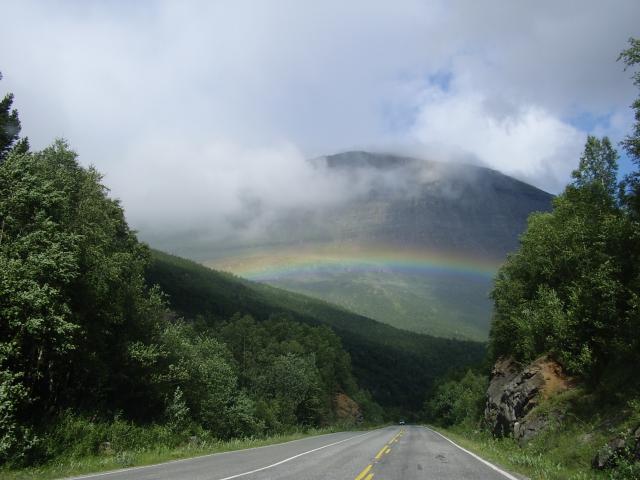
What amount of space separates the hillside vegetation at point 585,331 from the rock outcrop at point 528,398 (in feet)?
0.37

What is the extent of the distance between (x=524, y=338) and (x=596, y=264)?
30.4 ft

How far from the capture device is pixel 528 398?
26.2 m

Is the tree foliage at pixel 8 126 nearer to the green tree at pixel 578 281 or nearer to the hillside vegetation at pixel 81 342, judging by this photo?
the hillside vegetation at pixel 81 342

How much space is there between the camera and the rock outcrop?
23695 millimetres

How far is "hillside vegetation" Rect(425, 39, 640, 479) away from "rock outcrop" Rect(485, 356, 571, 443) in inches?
4.4

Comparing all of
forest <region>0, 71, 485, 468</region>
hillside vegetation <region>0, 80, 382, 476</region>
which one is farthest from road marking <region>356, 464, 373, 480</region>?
forest <region>0, 71, 485, 468</region>

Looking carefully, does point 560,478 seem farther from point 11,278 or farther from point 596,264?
point 11,278

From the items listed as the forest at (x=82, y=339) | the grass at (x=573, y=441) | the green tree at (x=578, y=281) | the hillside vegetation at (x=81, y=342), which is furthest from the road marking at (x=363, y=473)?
the green tree at (x=578, y=281)

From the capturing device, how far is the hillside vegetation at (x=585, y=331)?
15.6 metres

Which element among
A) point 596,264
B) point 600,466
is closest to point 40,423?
point 600,466

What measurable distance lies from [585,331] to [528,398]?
16.9ft

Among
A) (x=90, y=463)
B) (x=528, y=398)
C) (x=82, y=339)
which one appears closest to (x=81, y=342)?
(x=82, y=339)

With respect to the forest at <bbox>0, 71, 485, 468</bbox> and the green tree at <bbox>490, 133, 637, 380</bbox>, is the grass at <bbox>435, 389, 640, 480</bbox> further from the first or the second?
the forest at <bbox>0, 71, 485, 468</bbox>

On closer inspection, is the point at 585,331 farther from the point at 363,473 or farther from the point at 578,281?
the point at 363,473
